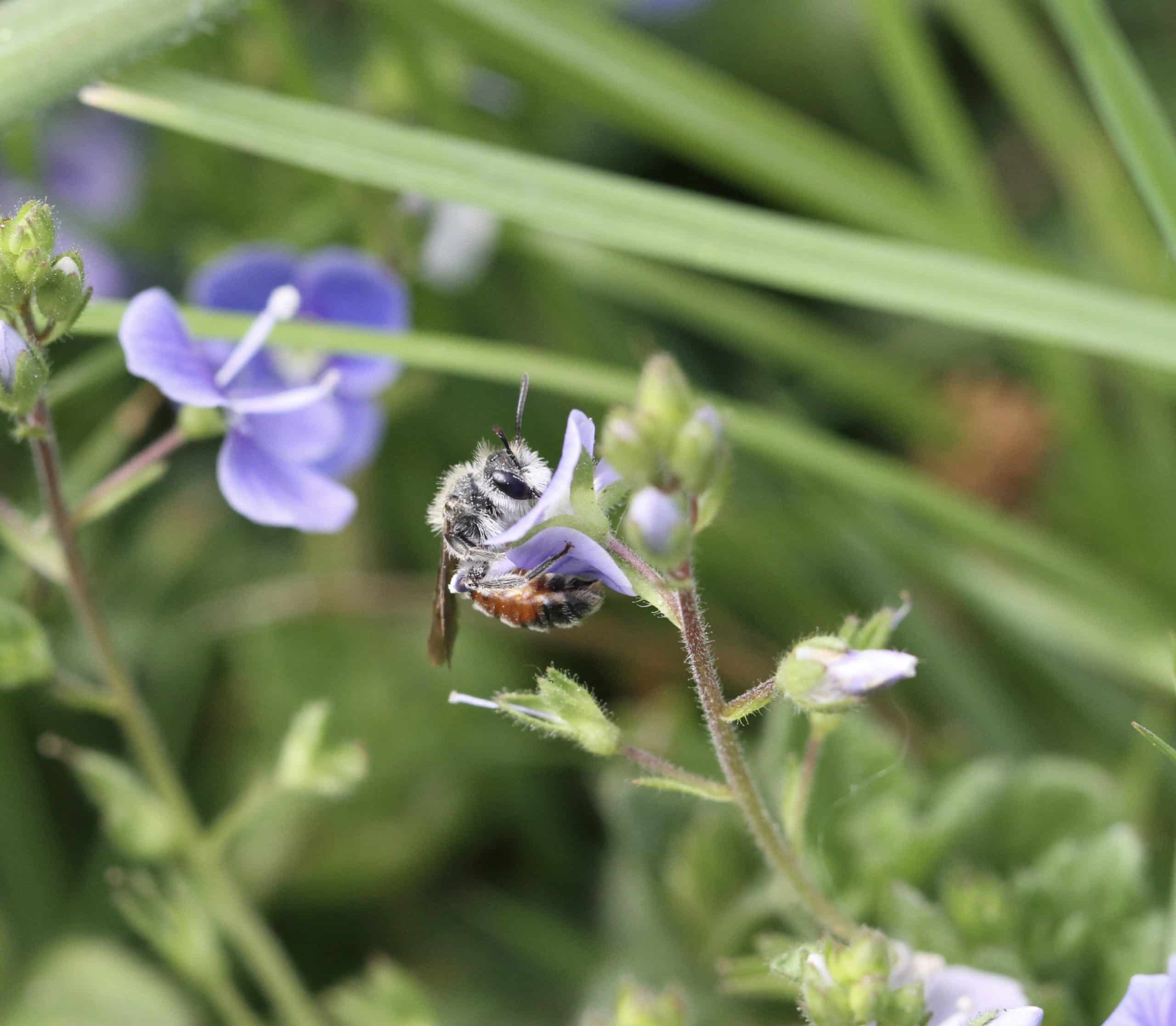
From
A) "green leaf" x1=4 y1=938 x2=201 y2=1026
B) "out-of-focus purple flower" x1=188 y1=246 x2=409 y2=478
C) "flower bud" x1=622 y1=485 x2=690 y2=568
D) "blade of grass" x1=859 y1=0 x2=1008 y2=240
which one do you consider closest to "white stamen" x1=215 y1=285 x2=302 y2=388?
"out-of-focus purple flower" x1=188 y1=246 x2=409 y2=478

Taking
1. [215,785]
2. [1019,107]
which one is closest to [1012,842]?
[215,785]

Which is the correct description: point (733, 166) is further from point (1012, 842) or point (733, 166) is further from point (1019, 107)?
point (1012, 842)

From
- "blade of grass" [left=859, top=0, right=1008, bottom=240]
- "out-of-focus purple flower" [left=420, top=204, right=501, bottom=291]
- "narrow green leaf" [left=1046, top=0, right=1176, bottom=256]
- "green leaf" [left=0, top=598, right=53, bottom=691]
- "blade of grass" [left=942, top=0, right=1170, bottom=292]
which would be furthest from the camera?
"blade of grass" [left=942, top=0, right=1170, bottom=292]

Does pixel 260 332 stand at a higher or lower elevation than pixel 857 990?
higher

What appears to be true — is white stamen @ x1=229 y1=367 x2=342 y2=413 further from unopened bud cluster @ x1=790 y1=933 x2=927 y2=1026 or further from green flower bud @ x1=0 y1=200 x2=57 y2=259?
unopened bud cluster @ x1=790 y1=933 x2=927 y2=1026

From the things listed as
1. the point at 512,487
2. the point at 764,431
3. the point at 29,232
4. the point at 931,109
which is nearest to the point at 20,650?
the point at 29,232

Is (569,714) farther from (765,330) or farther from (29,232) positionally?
(765,330)
